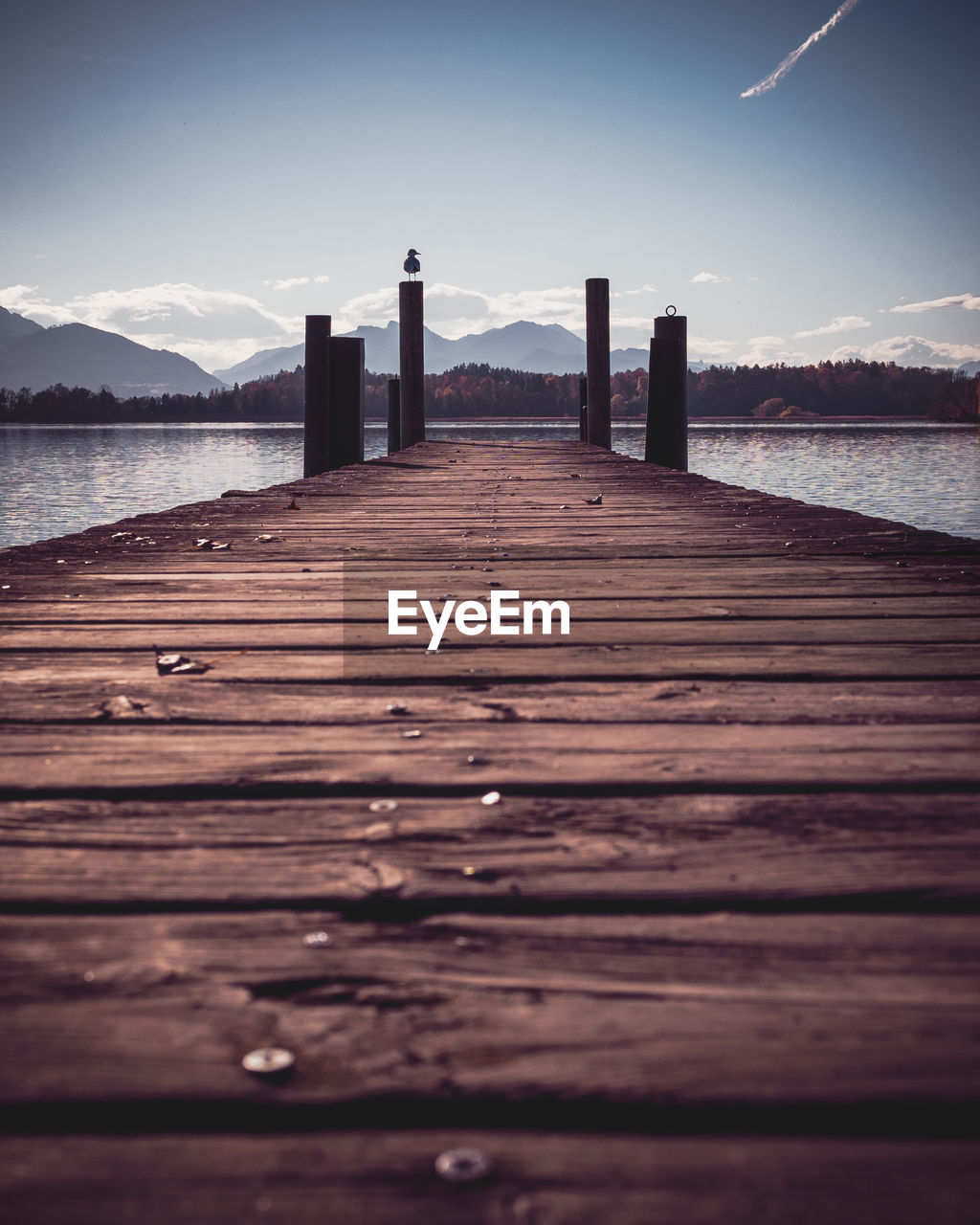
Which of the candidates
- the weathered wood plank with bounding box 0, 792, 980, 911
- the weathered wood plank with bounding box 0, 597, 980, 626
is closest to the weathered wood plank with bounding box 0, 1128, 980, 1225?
the weathered wood plank with bounding box 0, 792, 980, 911

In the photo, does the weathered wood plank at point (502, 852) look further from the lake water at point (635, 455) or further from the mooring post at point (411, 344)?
the lake water at point (635, 455)

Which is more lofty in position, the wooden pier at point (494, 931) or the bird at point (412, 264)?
the bird at point (412, 264)

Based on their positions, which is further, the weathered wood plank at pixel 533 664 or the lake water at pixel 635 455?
the lake water at pixel 635 455

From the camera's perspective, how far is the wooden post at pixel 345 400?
939 cm

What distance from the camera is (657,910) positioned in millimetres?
1004

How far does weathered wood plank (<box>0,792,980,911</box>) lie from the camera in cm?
103

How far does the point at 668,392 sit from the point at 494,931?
9.41m

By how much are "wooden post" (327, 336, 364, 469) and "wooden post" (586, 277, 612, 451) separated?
3.46 metres

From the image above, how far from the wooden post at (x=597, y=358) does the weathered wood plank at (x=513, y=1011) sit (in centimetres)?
1103

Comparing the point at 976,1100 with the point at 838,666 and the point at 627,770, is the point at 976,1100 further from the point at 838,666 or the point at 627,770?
the point at 838,666

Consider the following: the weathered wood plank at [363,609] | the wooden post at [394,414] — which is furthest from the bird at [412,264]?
the weathered wood plank at [363,609]

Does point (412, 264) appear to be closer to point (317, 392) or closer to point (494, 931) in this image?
point (317, 392)

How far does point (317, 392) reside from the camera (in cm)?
927

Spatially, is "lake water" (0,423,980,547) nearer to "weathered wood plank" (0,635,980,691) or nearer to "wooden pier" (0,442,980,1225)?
"weathered wood plank" (0,635,980,691)
